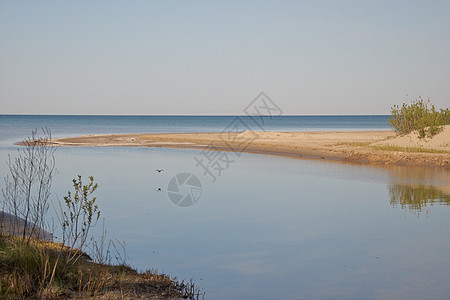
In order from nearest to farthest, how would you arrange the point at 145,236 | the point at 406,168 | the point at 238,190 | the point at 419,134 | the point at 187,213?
the point at 145,236 < the point at 187,213 < the point at 238,190 < the point at 406,168 < the point at 419,134

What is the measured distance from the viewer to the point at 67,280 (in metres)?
7.20

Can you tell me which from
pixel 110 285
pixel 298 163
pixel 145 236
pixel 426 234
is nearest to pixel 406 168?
pixel 298 163

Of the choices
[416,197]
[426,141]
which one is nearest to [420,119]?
[426,141]

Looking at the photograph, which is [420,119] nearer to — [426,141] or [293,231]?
[426,141]

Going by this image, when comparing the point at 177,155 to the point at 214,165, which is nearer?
the point at 214,165

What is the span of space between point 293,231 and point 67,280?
6412 millimetres

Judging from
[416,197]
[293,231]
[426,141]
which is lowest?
[293,231]

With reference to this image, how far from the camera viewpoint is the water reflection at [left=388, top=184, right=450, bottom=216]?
15.5m

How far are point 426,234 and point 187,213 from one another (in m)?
6.48

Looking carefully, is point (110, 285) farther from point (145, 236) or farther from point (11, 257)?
point (145, 236)

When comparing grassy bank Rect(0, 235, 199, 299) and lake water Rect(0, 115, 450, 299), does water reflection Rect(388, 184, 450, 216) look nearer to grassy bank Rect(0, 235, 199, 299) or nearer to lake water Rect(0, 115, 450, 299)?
lake water Rect(0, 115, 450, 299)

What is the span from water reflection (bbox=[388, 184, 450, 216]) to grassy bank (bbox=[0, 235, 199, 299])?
9086 millimetres

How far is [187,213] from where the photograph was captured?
577 inches

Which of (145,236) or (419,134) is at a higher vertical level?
(419,134)
